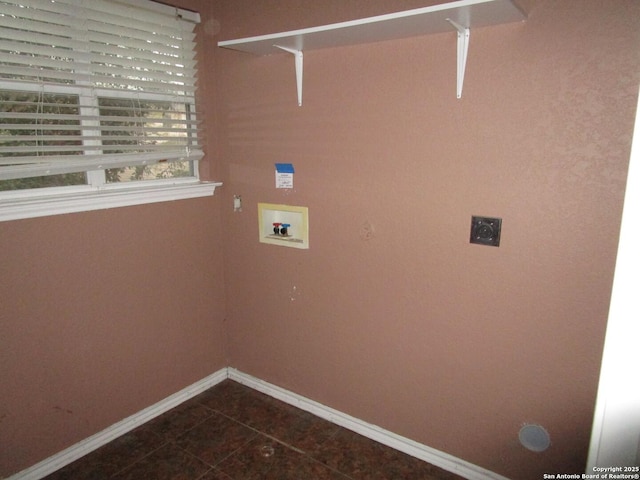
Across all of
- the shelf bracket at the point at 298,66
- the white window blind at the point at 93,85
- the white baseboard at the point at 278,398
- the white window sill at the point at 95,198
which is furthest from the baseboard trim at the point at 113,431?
the shelf bracket at the point at 298,66

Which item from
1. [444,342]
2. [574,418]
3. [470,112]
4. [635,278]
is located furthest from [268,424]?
[635,278]

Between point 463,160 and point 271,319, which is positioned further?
point 271,319

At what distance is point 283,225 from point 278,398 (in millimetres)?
1079

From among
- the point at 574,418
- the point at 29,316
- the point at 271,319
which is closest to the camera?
the point at 574,418

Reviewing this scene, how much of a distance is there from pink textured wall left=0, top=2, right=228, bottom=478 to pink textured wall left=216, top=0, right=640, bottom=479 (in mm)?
368

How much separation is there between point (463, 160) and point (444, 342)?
32.2 inches

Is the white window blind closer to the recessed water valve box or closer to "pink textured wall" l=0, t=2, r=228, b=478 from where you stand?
"pink textured wall" l=0, t=2, r=228, b=478

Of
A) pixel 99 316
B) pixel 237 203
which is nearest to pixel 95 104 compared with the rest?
pixel 237 203

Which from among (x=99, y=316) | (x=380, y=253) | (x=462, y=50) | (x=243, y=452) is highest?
(x=462, y=50)

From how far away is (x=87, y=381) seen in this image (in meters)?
2.06

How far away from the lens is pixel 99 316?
2088 mm

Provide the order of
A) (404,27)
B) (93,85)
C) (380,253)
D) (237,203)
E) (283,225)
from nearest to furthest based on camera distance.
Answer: (404,27) < (93,85) < (380,253) < (283,225) < (237,203)

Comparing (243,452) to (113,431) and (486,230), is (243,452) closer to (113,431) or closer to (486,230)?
(113,431)

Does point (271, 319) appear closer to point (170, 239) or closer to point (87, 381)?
point (170, 239)
